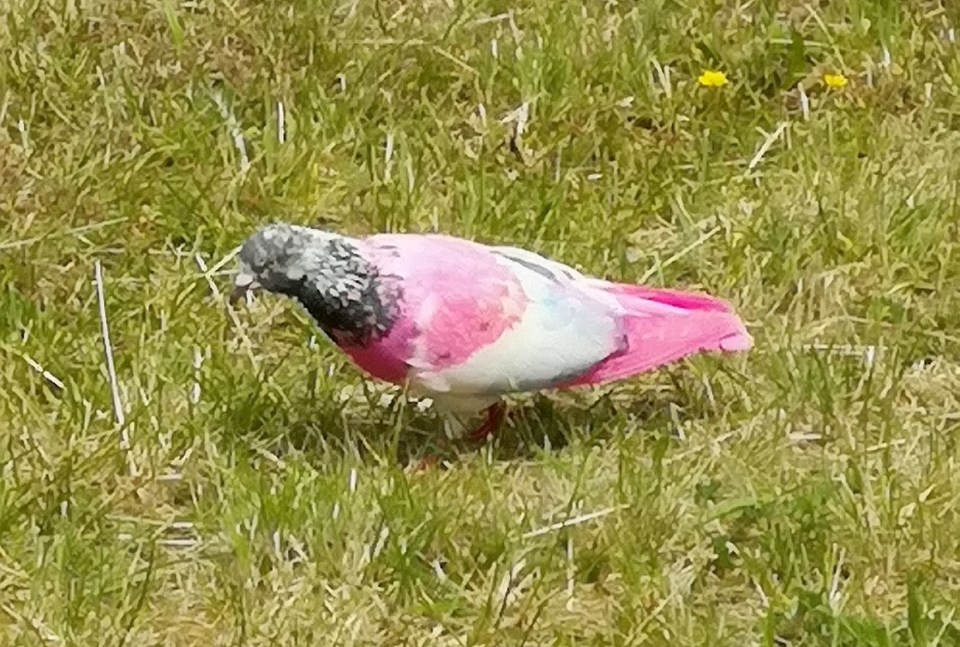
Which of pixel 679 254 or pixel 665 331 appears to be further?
pixel 679 254

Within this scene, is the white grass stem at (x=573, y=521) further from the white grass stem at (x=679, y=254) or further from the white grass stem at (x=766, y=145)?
the white grass stem at (x=766, y=145)

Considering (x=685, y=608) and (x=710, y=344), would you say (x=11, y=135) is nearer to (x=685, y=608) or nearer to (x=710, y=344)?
(x=710, y=344)

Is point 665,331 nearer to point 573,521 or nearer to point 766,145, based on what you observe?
point 573,521

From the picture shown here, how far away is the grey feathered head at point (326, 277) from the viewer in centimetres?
240

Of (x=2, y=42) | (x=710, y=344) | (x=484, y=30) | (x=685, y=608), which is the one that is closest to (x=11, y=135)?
(x=2, y=42)

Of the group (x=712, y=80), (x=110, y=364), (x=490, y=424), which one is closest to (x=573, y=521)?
(x=490, y=424)

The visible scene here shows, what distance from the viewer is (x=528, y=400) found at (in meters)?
2.71

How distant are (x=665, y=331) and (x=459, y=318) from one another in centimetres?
30

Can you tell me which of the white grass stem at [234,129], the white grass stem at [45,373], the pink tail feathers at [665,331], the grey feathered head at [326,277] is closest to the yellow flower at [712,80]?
the white grass stem at [234,129]

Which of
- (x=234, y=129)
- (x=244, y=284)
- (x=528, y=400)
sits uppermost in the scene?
(x=244, y=284)

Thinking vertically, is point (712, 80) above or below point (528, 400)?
above

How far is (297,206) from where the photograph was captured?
3.20m

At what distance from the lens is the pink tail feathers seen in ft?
8.25

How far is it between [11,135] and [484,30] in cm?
91
